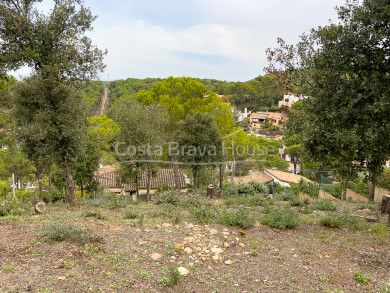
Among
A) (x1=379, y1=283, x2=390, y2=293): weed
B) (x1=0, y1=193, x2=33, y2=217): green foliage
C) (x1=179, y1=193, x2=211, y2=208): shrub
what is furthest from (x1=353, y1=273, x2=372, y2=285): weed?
(x1=0, y1=193, x2=33, y2=217): green foliage

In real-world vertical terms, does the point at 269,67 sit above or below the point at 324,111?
above

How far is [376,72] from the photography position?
5.98 m

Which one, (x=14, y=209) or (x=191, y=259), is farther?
(x=14, y=209)

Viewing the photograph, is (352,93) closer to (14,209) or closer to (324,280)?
(324,280)

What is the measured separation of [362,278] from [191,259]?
108 inches

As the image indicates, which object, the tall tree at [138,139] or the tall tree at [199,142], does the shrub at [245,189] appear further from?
the tall tree at [138,139]

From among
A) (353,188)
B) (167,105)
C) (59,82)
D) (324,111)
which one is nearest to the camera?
(324,111)

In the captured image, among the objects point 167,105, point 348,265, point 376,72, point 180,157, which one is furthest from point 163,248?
point 167,105

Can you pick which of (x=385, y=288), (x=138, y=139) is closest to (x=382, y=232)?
(x=385, y=288)

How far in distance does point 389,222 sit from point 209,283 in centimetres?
522

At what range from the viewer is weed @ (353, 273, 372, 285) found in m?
4.63

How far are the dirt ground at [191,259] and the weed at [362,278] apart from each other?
0.02 meters

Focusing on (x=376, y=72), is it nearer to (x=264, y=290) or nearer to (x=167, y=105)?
(x=264, y=290)

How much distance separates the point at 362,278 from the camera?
4672 mm
